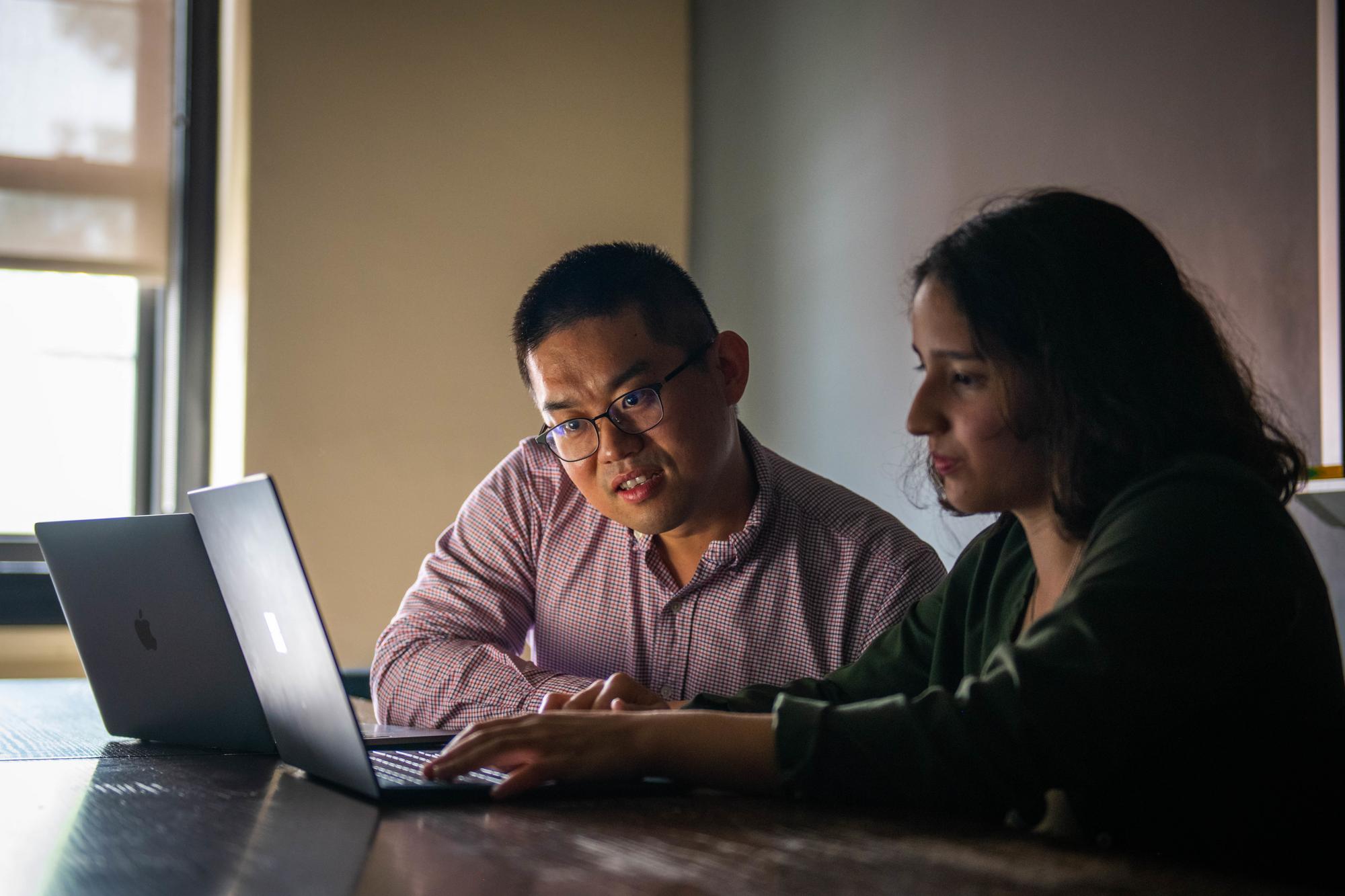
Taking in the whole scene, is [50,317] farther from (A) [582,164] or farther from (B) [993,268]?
(B) [993,268]

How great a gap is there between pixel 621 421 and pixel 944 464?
25.8 inches

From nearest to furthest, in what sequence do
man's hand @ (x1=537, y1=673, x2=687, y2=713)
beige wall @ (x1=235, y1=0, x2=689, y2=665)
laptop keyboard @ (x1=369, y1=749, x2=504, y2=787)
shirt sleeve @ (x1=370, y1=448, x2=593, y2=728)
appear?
laptop keyboard @ (x1=369, y1=749, x2=504, y2=787), man's hand @ (x1=537, y1=673, x2=687, y2=713), shirt sleeve @ (x1=370, y1=448, x2=593, y2=728), beige wall @ (x1=235, y1=0, x2=689, y2=665)

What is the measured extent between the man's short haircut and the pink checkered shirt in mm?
209

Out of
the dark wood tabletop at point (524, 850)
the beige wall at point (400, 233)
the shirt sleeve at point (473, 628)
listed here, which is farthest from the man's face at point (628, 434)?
the beige wall at point (400, 233)

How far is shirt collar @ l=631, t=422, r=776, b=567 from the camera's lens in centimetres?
169

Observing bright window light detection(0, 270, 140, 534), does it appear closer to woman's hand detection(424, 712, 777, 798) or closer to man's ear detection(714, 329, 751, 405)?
man's ear detection(714, 329, 751, 405)

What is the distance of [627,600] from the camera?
1.75 m

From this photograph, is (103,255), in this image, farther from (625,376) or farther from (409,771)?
(409,771)

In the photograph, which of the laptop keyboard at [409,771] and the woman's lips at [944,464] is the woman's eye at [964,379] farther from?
the laptop keyboard at [409,771]

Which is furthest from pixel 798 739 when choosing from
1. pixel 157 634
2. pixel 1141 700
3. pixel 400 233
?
pixel 400 233

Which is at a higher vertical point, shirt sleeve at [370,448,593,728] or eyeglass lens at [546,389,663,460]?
eyeglass lens at [546,389,663,460]

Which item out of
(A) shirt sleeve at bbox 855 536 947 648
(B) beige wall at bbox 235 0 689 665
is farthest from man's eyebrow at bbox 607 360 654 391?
(B) beige wall at bbox 235 0 689 665

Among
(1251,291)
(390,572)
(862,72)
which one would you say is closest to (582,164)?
(862,72)

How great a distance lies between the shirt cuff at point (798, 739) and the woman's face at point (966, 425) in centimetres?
28
